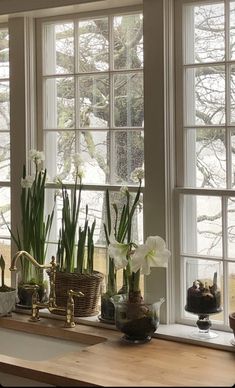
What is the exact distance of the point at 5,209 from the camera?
365cm

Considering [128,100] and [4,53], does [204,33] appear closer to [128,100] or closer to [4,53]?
[128,100]

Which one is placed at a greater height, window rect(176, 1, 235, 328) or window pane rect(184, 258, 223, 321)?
window rect(176, 1, 235, 328)

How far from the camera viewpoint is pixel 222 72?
2.93 metres

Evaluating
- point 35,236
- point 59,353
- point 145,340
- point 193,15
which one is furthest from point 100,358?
point 193,15

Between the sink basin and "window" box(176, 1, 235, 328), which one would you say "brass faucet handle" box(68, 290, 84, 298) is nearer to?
the sink basin

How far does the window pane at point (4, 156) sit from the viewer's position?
3.63 metres

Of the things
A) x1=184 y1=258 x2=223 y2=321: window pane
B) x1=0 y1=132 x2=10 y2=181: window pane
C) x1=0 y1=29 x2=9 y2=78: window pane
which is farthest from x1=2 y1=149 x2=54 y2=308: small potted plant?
x1=184 y1=258 x2=223 y2=321: window pane

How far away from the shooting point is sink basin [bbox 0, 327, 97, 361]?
3088mm

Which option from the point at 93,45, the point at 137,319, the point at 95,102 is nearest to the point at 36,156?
the point at 95,102

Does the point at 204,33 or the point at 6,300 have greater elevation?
the point at 204,33

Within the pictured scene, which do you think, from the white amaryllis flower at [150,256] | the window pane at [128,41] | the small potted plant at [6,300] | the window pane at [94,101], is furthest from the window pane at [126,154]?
the small potted plant at [6,300]

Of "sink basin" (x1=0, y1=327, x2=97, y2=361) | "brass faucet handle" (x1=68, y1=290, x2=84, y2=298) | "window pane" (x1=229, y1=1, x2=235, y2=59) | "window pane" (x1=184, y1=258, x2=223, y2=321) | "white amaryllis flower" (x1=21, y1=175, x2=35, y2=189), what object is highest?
"window pane" (x1=229, y1=1, x2=235, y2=59)

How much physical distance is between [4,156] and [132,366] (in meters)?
1.53

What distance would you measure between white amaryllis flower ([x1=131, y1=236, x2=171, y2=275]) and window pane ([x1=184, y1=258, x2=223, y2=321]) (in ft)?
0.86
